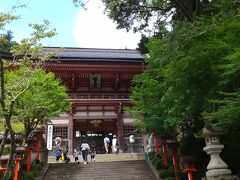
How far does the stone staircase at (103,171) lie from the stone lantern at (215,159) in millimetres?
5576

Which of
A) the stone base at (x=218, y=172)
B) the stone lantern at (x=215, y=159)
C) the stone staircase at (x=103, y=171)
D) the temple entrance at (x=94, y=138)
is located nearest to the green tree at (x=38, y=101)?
the stone staircase at (x=103, y=171)

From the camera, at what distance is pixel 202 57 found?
10125 mm

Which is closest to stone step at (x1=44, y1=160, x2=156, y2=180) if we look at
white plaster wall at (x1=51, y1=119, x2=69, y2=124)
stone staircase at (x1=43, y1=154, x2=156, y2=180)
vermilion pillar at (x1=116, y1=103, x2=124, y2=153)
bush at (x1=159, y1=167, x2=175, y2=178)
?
stone staircase at (x1=43, y1=154, x2=156, y2=180)

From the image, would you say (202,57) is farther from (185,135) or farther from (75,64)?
(75,64)

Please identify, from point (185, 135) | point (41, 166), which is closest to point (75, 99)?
point (41, 166)

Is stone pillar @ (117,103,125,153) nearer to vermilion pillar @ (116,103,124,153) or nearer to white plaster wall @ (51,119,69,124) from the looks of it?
vermilion pillar @ (116,103,124,153)

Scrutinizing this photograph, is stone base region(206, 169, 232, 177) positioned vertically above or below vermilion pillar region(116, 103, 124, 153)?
below

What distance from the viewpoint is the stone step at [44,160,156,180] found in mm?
16141

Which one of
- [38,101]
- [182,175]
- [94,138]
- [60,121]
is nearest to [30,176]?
[38,101]

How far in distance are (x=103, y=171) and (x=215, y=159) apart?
764 centimetres

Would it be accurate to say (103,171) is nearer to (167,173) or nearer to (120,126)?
(167,173)

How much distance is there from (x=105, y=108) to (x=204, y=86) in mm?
15740

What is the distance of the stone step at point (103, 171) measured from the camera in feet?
53.0

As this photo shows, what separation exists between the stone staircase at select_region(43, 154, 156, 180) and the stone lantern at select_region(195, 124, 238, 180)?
220 inches
